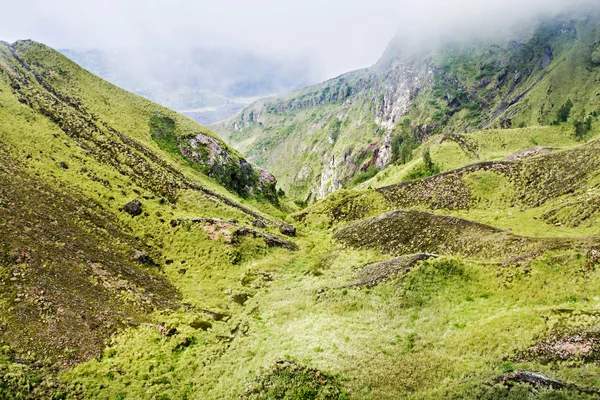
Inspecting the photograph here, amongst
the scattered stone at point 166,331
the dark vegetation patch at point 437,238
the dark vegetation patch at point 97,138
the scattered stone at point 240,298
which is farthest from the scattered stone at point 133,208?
the dark vegetation patch at point 437,238

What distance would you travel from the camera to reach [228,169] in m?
95.6

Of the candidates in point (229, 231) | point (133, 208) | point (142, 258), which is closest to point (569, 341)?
point (229, 231)

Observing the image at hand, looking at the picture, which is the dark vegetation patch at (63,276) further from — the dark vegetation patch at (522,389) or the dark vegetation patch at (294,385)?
the dark vegetation patch at (522,389)

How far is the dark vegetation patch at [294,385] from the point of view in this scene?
72.6ft

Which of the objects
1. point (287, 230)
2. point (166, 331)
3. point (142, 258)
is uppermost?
point (142, 258)

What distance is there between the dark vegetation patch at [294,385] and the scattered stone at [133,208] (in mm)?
36413

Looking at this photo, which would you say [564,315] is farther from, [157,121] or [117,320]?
[157,121]

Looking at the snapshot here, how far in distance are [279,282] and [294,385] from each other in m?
22.0

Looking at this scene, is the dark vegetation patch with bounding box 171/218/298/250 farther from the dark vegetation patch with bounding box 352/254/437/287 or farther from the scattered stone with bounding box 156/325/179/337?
the scattered stone with bounding box 156/325/179/337

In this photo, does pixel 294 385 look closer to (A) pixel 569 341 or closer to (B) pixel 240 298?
(A) pixel 569 341

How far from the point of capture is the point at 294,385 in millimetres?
22938

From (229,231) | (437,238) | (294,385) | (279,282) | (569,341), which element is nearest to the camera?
(569,341)

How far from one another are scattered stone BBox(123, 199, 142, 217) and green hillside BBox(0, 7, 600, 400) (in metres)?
0.24

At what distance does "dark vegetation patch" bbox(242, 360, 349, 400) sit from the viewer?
22141 mm
